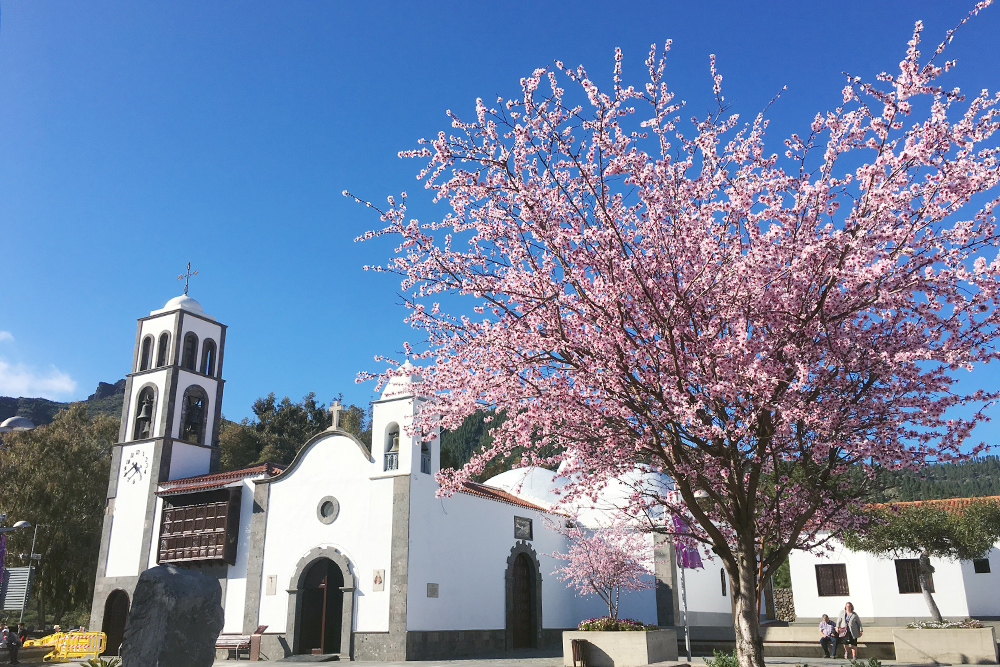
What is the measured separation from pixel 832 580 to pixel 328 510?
18631 mm

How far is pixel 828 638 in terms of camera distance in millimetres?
17672

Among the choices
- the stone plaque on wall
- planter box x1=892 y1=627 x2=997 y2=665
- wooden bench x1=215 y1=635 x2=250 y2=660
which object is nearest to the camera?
planter box x1=892 y1=627 x2=997 y2=665

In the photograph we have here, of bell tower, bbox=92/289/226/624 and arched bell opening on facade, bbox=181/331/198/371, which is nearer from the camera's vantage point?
bell tower, bbox=92/289/226/624

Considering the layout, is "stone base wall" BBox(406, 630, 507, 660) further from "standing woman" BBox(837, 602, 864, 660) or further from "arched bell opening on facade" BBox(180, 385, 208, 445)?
"arched bell opening on facade" BBox(180, 385, 208, 445)

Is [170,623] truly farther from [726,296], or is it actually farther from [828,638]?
[828,638]

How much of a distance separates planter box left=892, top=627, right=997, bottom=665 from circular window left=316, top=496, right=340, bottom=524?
13.9 m

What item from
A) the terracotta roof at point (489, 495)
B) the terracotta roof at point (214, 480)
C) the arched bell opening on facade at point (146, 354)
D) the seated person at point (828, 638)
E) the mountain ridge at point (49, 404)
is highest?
the mountain ridge at point (49, 404)

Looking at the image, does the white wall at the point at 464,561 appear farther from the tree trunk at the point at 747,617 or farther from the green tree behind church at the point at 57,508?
the green tree behind church at the point at 57,508

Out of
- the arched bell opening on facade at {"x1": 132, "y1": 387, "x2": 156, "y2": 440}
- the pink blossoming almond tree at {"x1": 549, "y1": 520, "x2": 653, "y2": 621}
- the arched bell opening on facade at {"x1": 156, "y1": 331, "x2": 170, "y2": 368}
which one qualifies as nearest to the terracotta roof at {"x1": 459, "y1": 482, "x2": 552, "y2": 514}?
the pink blossoming almond tree at {"x1": 549, "y1": 520, "x2": 653, "y2": 621}

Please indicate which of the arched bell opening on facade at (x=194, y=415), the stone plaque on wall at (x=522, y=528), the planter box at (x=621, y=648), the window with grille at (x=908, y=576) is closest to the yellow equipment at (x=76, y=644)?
the arched bell opening on facade at (x=194, y=415)

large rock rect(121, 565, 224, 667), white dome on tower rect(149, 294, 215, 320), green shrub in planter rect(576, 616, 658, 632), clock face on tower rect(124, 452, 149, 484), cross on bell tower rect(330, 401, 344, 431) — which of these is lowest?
green shrub in planter rect(576, 616, 658, 632)

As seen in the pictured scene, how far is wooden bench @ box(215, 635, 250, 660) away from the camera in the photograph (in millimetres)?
19953

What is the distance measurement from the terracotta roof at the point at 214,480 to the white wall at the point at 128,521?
107 cm

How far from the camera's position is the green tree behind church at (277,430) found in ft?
145
